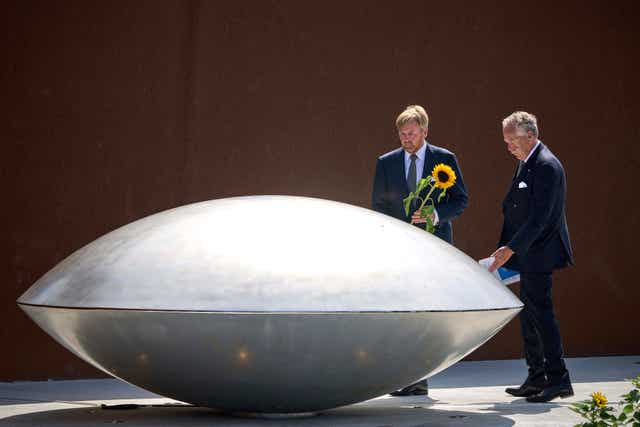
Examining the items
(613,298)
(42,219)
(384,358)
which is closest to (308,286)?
(384,358)

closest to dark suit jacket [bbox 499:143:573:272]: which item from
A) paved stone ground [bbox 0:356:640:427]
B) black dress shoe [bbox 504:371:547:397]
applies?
black dress shoe [bbox 504:371:547:397]

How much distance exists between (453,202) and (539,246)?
63 cm

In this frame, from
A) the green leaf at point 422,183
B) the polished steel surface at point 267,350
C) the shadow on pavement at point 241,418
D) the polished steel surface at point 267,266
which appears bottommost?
the shadow on pavement at point 241,418

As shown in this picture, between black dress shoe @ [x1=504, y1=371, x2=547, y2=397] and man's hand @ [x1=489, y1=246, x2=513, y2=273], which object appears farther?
black dress shoe @ [x1=504, y1=371, x2=547, y2=397]

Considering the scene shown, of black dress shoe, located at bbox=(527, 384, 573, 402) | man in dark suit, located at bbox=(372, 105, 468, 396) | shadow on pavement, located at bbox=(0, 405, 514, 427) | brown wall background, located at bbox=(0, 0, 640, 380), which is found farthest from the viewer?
brown wall background, located at bbox=(0, 0, 640, 380)

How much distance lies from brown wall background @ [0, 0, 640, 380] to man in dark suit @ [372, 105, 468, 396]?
1532 millimetres

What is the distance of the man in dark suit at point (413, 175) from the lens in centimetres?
694

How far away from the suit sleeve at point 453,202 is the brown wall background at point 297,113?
175 cm

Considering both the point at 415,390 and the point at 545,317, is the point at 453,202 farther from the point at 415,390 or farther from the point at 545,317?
the point at 415,390

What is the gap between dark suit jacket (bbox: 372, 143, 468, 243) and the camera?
23.0ft

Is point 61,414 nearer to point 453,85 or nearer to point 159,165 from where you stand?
point 159,165

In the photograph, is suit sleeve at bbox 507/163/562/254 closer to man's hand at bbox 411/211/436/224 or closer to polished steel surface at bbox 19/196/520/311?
man's hand at bbox 411/211/436/224

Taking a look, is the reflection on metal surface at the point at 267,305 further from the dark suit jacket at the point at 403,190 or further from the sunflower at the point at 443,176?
the dark suit jacket at the point at 403,190

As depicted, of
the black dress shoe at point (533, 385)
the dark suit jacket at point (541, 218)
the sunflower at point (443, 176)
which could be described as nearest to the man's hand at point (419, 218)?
the sunflower at point (443, 176)
